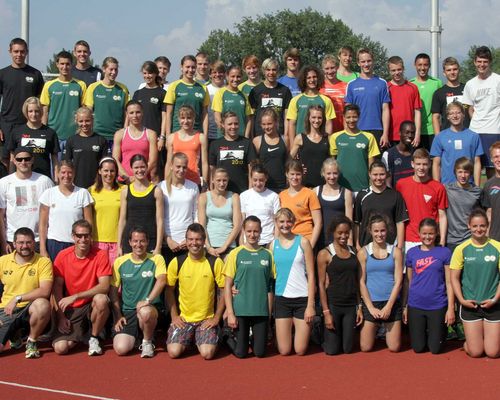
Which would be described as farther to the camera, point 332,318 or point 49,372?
point 332,318

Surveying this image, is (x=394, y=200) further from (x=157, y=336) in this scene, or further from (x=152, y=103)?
(x=152, y=103)

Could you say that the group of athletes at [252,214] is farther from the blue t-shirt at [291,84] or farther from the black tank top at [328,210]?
the blue t-shirt at [291,84]

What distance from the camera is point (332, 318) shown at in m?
9.52

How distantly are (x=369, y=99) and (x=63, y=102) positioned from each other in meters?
4.43

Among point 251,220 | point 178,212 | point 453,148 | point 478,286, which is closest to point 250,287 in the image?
point 251,220

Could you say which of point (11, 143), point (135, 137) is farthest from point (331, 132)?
point (11, 143)

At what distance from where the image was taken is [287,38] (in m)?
72.9

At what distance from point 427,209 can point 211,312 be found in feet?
9.65

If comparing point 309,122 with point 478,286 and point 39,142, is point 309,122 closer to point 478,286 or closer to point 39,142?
point 478,286

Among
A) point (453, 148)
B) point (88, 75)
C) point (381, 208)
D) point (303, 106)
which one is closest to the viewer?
point (381, 208)

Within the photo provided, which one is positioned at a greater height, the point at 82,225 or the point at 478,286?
the point at 82,225

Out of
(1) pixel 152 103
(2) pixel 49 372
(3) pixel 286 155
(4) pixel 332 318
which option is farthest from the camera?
(1) pixel 152 103

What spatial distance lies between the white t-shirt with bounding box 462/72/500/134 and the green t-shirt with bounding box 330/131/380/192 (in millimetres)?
1829

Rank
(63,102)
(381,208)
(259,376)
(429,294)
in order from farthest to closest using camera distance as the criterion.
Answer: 1. (63,102)
2. (381,208)
3. (429,294)
4. (259,376)
